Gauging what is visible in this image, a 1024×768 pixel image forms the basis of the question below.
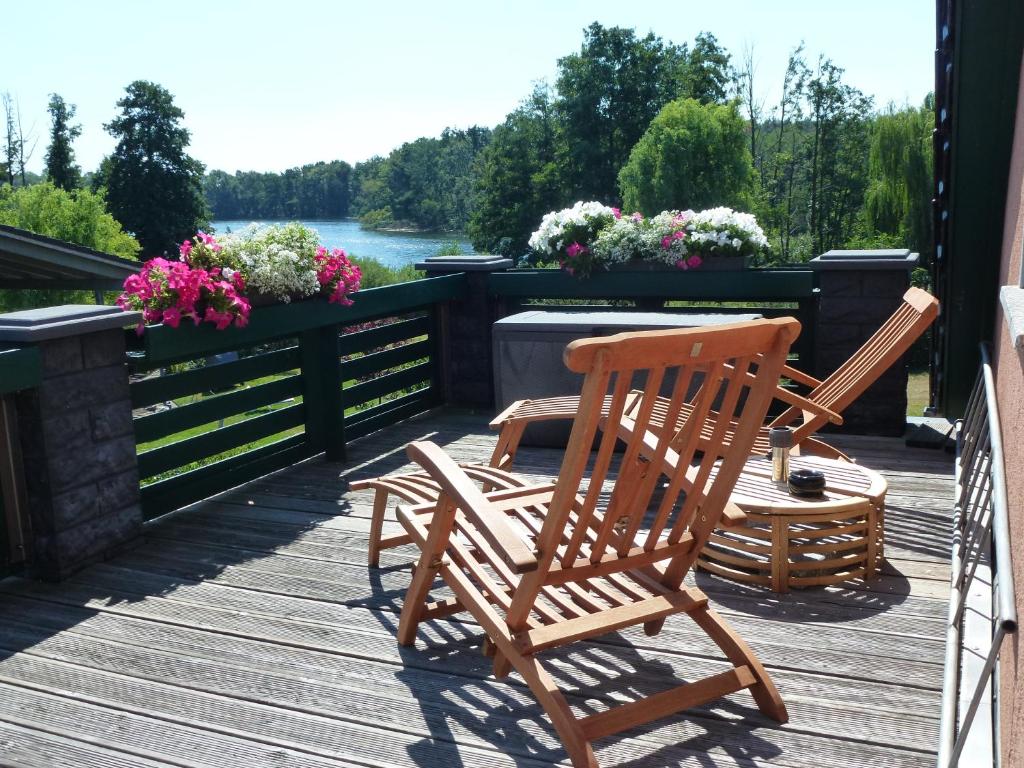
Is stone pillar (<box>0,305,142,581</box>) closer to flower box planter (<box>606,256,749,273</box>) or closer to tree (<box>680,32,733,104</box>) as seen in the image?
flower box planter (<box>606,256,749,273</box>)

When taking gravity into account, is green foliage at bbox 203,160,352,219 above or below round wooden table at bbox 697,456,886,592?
above

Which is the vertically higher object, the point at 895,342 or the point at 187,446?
the point at 895,342

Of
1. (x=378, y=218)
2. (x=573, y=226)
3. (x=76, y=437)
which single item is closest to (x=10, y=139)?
(x=378, y=218)

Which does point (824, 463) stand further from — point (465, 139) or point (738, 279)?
point (465, 139)

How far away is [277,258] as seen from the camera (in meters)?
4.66

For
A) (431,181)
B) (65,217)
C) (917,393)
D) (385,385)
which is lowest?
(917,393)

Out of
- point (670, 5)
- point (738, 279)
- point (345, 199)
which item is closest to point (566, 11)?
point (670, 5)

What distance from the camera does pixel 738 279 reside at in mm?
5738

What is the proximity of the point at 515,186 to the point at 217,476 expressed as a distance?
131ft

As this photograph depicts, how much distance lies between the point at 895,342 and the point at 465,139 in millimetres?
63603

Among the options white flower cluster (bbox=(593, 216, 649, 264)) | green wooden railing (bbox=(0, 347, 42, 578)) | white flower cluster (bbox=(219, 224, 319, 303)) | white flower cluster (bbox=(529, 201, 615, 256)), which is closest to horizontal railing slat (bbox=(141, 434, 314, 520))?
green wooden railing (bbox=(0, 347, 42, 578))

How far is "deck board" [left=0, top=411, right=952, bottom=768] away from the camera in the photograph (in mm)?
2348

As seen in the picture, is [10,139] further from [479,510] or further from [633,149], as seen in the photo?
[479,510]

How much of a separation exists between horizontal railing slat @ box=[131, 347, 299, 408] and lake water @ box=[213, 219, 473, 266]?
155ft
